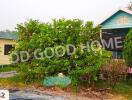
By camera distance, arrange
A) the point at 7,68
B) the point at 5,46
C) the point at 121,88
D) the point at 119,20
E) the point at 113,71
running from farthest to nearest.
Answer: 1. the point at 5,46
2. the point at 7,68
3. the point at 119,20
4. the point at 121,88
5. the point at 113,71

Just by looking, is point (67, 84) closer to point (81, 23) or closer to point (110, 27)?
point (81, 23)

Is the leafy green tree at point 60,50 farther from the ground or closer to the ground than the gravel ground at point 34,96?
farther from the ground

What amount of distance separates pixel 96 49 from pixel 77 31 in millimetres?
1478

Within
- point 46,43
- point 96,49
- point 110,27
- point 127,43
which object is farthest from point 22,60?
point 110,27

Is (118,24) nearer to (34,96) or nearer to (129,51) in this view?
(129,51)

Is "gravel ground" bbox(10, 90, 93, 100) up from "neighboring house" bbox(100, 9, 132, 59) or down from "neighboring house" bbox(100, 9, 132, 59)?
down

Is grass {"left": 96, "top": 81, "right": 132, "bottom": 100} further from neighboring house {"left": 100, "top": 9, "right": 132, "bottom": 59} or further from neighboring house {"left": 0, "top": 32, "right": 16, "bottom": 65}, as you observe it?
neighboring house {"left": 0, "top": 32, "right": 16, "bottom": 65}

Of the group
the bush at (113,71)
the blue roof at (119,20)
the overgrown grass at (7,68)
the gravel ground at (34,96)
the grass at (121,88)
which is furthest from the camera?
the overgrown grass at (7,68)

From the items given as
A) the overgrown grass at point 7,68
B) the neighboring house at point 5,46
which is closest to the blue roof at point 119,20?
the overgrown grass at point 7,68

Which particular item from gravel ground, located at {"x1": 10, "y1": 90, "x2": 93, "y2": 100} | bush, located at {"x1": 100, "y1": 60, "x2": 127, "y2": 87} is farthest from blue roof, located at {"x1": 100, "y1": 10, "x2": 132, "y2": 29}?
gravel ground, located at {"x1": 10, "y1": 90, "x2": 93, "y2": 100}

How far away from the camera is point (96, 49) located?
17406 millimetres

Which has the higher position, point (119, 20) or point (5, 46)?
point (119, 20)

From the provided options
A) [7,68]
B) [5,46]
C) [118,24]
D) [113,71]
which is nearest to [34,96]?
[113,71]

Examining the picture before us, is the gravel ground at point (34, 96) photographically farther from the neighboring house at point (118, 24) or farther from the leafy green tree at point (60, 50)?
the neighboring house at point (118, 24)
